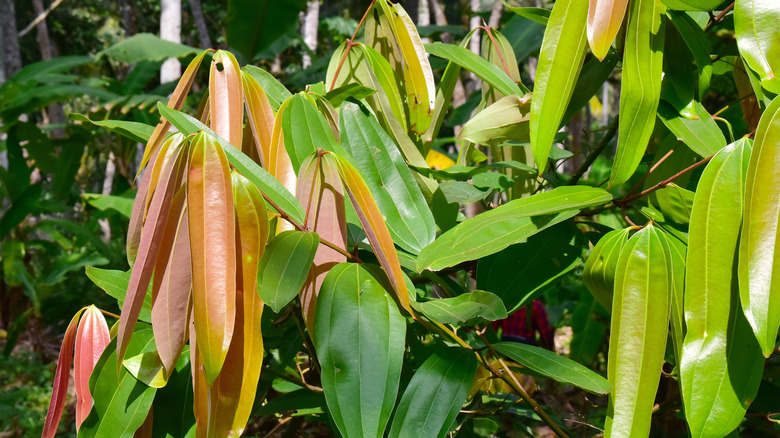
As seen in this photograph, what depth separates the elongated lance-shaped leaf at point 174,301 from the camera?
35 centimetres

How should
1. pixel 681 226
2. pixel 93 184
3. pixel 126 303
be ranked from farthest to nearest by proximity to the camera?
pixel 93 184 → pixel 681 226 → pixel 126 303

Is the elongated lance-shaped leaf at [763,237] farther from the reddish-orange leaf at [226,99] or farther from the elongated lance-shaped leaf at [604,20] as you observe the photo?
the reddish-orange leaf at [226,99]

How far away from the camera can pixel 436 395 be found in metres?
0.41

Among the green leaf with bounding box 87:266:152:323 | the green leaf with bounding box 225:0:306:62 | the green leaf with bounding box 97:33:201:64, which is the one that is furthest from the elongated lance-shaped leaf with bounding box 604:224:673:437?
the green leaf with bounding box 97:33:201:64

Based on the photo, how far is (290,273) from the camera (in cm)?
37

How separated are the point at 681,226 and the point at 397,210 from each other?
0.22 metres

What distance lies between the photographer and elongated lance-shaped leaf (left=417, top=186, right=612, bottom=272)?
0.40 metres

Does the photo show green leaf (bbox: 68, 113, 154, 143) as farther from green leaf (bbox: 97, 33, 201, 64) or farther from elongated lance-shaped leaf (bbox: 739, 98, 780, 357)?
green leaf (bbox: 97, 33, 201, 64)

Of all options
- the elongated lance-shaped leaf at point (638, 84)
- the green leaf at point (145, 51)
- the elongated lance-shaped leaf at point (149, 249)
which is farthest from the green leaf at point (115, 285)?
the green leaf at point (145, 51)

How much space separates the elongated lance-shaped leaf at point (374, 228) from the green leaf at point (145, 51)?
235 cm

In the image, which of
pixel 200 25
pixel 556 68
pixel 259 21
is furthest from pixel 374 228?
pixel 200 25

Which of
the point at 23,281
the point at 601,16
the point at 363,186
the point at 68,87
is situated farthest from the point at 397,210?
the point at 23,281

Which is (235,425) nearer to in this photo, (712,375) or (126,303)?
(126,303)

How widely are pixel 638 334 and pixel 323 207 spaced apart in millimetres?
222
